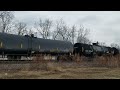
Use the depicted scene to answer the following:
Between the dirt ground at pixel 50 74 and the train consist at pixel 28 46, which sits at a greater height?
the train consist at pixel 28 46

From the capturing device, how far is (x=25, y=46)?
1048 inches

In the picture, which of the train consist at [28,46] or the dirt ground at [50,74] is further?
the train consist at [28,46]

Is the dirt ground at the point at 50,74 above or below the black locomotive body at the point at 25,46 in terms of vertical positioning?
below

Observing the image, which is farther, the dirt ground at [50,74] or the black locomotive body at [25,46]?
the black locomotive body at [25,46]

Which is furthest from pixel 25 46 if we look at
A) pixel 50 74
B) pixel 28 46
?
pixel 50 74

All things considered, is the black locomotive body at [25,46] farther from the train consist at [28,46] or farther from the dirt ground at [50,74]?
the dirt ground at [50,74]

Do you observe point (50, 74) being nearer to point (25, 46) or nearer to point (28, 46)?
point (25, 46)

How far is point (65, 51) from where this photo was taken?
3388cm

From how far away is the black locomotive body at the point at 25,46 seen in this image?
24.2 metres

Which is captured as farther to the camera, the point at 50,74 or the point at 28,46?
the point at 28,46

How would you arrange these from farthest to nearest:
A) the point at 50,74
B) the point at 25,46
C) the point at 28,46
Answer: the point at 28,46
the point at 25,46
the point at 50,74

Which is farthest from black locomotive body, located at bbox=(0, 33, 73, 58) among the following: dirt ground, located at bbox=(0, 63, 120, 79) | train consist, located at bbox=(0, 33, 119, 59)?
dirt ground, located at bbox=(0, 63, 120, 79)

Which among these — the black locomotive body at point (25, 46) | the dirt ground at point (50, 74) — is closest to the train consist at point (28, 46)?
the black locomotive body at point (25, 46)
